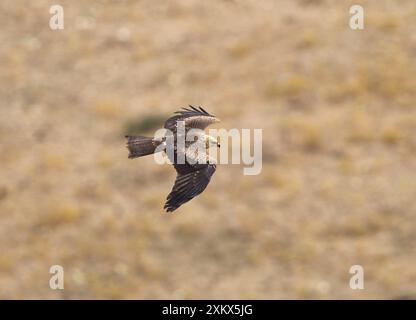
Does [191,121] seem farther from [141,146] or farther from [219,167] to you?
[219,167]

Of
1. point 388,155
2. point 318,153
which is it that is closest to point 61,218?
point 318,153

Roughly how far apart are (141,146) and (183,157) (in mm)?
775

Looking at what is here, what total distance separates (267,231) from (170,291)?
4129 mm

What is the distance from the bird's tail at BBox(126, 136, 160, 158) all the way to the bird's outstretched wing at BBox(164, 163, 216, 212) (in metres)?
0.41

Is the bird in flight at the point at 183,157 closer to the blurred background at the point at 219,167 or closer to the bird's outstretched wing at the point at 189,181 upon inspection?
the bird's outstretched wing at the point at 189,181

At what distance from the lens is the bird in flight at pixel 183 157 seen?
8.51 metres

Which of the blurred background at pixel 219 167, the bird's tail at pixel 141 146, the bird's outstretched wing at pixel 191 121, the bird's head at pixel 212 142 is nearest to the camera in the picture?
the bird's head at pixel 212 142

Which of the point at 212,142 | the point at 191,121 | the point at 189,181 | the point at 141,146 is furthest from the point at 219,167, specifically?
the point at 189,181

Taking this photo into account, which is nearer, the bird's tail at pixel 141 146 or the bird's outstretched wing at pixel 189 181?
the bird's outstretched wing at pixel 189 181

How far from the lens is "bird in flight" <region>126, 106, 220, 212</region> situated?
27.9 feet

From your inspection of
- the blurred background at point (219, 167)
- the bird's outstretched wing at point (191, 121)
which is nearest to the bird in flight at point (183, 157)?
the bird's outstretched wing at point (191, 121)

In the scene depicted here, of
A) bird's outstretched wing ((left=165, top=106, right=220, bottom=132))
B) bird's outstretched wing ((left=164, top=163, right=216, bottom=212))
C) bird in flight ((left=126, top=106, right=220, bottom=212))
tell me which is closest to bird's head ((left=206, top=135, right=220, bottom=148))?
bird in flight ((left=126, top=106, right=220, bottom=212))

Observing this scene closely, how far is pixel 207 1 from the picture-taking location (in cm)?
4556
